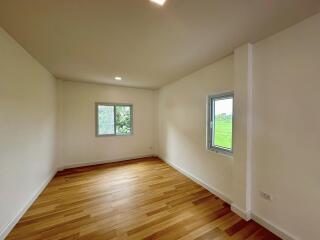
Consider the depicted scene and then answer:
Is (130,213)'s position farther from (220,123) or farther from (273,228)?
(220,123)

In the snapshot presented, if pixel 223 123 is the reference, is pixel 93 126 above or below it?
below

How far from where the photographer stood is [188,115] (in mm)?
3393

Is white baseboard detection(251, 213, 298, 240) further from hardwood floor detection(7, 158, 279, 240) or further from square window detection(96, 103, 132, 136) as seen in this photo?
square window detection(96, 103, 132, 136)

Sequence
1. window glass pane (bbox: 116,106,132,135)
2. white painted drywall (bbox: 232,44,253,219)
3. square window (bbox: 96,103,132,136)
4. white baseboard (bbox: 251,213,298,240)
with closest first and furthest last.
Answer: white baseboard (bbox: 251,213,298,240)
white painted drywall (bbox: 232,44,253,219)
square window (bbox: 96,103,132,136)
window glass pane (bbox: 116,106,132,135)

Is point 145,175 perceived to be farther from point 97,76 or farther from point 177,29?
point 177,29

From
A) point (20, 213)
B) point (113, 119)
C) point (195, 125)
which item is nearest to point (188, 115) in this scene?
point (195, 125)

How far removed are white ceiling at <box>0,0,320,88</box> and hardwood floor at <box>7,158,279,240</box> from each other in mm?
2477

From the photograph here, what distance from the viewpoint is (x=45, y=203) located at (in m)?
2.36

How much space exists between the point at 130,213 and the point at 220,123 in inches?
86.2

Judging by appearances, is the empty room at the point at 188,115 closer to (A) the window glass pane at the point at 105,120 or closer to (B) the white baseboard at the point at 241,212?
(B) the white baseboard at the point at 241,212

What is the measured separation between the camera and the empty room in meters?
1.45

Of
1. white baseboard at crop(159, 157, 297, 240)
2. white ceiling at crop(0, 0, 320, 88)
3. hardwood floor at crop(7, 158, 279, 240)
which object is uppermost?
white ceiling at crop(0, 0, 320, 88)

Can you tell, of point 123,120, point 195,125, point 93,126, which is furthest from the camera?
point 123,120

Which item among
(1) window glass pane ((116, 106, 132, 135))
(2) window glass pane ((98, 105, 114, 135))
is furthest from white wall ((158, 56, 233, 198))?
(2) window glass pane ((98, 105, 114, 135))
